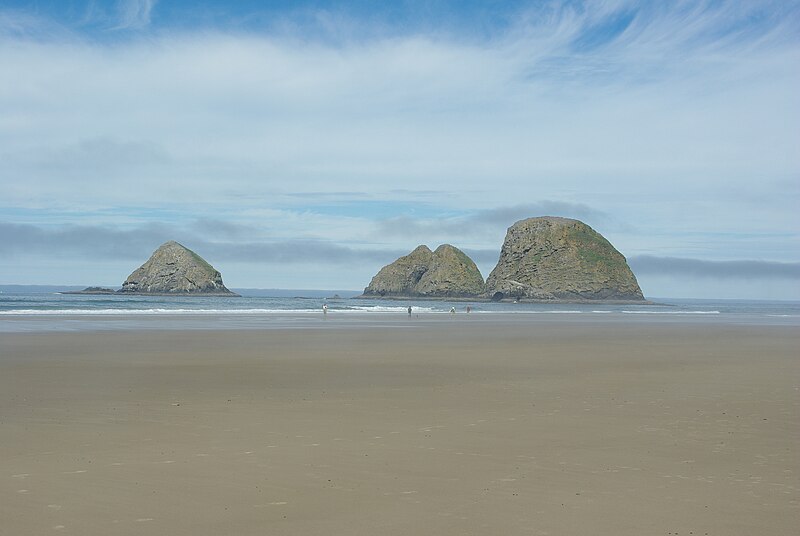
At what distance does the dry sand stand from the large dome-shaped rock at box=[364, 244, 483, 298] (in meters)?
128

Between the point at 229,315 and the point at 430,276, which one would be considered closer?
the point at 229,315

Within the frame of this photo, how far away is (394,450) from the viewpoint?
808 centimetres

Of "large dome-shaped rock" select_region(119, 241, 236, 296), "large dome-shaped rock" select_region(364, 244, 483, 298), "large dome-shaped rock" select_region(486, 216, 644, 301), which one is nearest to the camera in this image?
"large dome-shaped rock" select_region(486, 216, 644, 301)

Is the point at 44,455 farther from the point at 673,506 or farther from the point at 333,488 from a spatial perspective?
the point at 673,506

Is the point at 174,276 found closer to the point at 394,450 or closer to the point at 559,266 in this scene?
the point at 559,266

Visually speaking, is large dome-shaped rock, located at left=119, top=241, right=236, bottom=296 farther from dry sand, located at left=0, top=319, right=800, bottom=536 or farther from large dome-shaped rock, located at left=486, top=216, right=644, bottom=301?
dry sand, located at left=0, top=319, right=800, bottom=536

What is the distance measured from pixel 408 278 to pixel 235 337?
4948 inches

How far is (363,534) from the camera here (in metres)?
5.36

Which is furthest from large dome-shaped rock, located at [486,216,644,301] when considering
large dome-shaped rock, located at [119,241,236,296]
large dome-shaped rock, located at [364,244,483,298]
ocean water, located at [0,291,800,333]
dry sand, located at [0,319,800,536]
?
dry sand, located at [0,319,800,536]

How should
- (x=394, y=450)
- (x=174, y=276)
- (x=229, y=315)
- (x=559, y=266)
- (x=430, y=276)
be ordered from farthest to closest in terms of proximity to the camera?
(x=430, y=276), (x=559, y=266), (x=174, y=276), (x=229, y=315), (x=394, y=450)

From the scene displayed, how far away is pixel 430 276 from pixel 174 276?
163 feet

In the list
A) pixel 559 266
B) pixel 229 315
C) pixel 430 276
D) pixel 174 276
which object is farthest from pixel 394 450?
pixel 430 276

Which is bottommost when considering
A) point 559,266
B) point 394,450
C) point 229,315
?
point 394,450

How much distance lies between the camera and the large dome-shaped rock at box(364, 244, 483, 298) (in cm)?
14525
